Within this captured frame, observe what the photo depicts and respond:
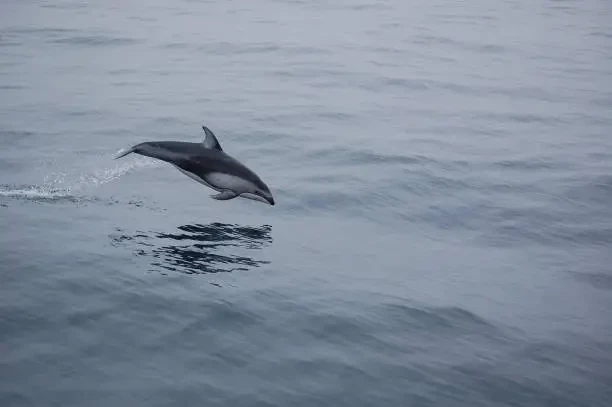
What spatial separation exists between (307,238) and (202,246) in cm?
215

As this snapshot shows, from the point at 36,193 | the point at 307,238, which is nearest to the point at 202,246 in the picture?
the point at 307,238

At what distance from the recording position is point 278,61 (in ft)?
110

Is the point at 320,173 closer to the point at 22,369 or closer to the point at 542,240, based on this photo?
the point at 542,240

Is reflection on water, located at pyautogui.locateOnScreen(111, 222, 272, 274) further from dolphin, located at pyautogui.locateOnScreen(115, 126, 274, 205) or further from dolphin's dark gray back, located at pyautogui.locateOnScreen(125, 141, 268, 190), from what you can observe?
dolphin's dark gray back, located at pyautogui.locateOnScreen(125, 141, 268, 190)

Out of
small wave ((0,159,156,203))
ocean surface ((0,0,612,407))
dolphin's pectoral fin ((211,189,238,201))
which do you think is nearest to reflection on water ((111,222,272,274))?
ocean surface ((0,0,612,407))

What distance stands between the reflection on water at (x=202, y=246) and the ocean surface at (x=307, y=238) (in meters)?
0.05

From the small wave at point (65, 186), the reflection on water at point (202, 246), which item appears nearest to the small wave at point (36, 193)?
the small wave at point (65, 186)

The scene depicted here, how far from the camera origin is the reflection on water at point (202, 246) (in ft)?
45.5

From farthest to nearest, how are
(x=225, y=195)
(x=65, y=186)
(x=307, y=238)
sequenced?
(x=65, y=186) < (x=307, y=238) < (x=225, y=195)

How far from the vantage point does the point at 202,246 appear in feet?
48.0

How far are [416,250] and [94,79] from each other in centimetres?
1673

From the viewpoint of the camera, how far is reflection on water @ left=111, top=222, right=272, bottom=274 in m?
13.9

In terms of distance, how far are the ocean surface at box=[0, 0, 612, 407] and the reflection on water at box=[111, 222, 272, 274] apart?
53mm

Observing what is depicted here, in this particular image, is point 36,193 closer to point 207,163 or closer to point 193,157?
point 193,157
